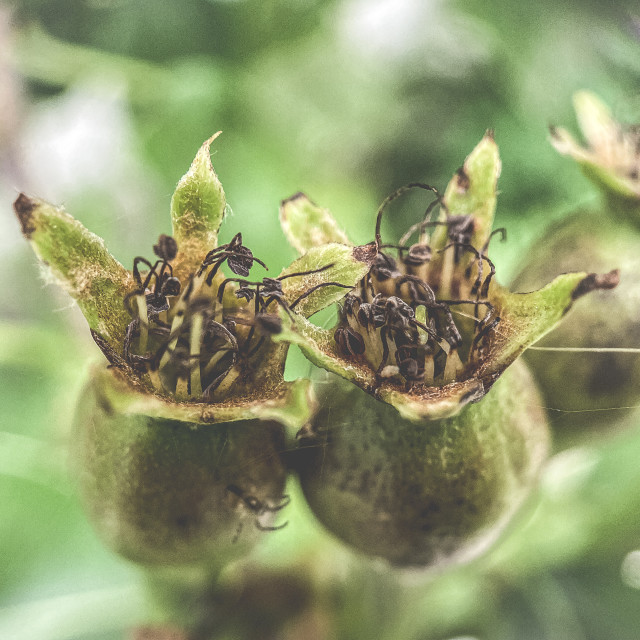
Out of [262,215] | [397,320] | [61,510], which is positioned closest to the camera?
[397,320]

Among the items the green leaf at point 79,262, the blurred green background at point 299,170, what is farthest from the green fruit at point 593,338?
the green leaf at point 79,262

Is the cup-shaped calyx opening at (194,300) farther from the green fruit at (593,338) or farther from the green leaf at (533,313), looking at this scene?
the green fruit at (593,338)

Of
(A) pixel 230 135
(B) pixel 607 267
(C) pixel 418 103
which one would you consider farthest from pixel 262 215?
(B) pixel 607 267

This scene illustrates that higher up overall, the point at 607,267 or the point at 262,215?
the point at 262,215

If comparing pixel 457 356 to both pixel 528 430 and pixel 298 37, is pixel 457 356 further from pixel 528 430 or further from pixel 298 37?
pixel 298 37

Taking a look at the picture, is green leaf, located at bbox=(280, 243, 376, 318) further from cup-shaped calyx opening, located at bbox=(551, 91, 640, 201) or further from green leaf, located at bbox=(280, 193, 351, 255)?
cup-shaped calyx opening, located at bbox=(551, 91, 640, 201)

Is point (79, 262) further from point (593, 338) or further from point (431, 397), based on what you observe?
point (593, 338)

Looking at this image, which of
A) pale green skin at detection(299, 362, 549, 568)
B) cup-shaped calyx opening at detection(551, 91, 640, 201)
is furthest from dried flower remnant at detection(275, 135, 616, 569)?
cup-shaped calyx opening at detection(551, 91, 640, 201)
